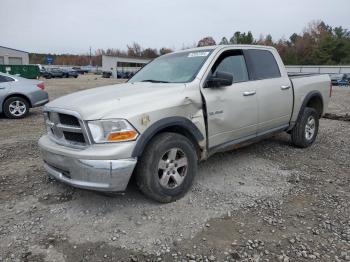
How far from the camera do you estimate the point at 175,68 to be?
4.70 meters

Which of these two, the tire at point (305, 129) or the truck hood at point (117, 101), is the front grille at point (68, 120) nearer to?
the truck hood at point (117, 101)

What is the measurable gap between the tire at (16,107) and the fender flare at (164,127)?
772 cm

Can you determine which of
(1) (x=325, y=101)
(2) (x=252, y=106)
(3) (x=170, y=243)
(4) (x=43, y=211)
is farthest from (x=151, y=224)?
(1) (x=325, y=101)

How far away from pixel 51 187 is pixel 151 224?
171cm

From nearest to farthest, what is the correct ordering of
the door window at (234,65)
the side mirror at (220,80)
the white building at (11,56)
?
1. the side mirror at (220,80)
2. the door window at (234,65)
3. the white building at (11,56)

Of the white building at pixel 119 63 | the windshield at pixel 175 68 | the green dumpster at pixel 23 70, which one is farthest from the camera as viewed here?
the white building at pixel 119 63

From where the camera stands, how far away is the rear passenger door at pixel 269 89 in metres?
4.99

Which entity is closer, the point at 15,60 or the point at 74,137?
the point at 74,137

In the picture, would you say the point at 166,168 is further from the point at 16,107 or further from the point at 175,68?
the point at 16,107

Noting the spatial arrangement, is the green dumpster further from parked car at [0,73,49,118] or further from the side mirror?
the side mirror

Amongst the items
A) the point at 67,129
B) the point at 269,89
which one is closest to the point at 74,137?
the point at 67,129

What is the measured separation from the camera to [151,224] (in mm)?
3477

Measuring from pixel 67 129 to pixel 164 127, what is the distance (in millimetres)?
1071

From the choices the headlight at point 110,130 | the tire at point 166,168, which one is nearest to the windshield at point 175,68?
the tire at point 166,168
